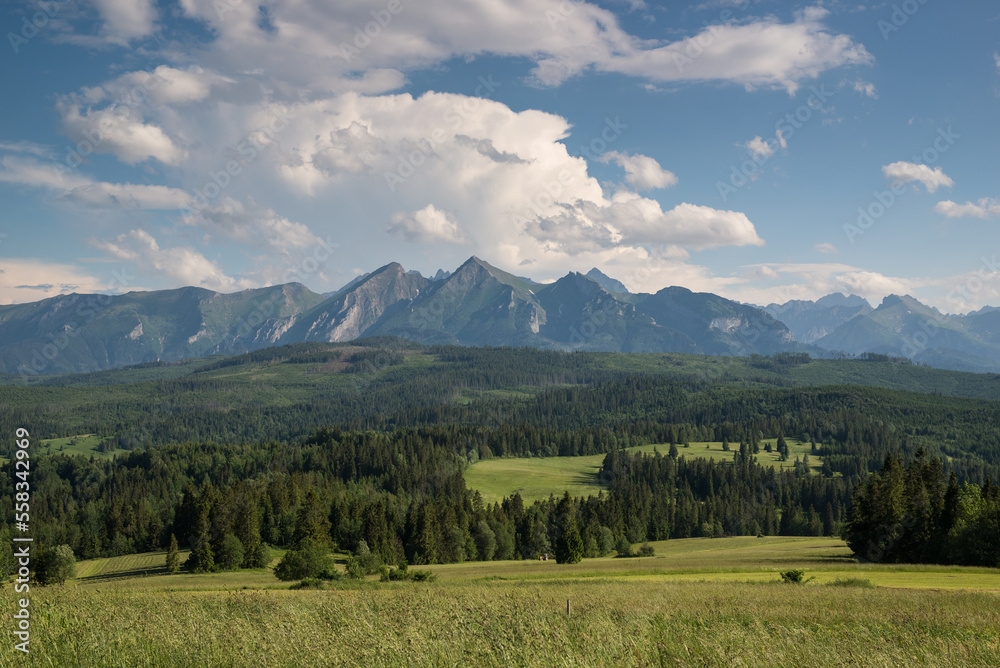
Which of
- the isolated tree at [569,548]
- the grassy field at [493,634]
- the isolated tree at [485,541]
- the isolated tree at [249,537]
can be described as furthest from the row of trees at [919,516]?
the isolated tree at [249,537]

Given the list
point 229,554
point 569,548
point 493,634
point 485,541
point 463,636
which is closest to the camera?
point 463,636

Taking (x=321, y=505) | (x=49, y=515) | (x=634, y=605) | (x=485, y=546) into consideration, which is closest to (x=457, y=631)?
(x=634, y=605)

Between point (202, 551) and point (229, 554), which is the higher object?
point (202, 551)

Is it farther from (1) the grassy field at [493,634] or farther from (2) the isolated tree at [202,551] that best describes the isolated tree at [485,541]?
(1) the grassy field at [493,634]

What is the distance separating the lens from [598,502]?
463 feet

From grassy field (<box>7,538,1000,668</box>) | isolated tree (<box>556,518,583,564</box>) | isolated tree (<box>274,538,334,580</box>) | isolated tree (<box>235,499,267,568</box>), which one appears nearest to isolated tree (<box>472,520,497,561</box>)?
isolated tree (<box>556,518,583,564</box>)

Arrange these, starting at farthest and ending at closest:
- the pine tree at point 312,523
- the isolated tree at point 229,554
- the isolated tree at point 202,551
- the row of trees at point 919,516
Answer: the isolated tree at point 229,554
the isolated tree at point 202,551
the pine tree at point 312,523
the row of trees at point 919,516

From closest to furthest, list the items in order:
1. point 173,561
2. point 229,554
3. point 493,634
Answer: point 493,634 < point 173,561 < point 229,554

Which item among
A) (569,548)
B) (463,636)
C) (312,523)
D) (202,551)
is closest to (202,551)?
(202,551)

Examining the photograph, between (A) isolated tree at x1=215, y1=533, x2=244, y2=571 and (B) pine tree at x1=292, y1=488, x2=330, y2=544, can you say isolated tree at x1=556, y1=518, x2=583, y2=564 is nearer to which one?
(B) pine tree at x1=292, y1=488, x2=330, y2=544

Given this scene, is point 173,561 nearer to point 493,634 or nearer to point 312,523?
point 312,523

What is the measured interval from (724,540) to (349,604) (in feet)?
407

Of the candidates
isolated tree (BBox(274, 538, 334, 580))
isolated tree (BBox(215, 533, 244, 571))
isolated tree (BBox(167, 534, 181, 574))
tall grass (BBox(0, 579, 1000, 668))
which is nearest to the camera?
tall grass (BBox(0, 579, 1000, 668))

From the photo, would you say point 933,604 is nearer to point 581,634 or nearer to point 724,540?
point 581,634
